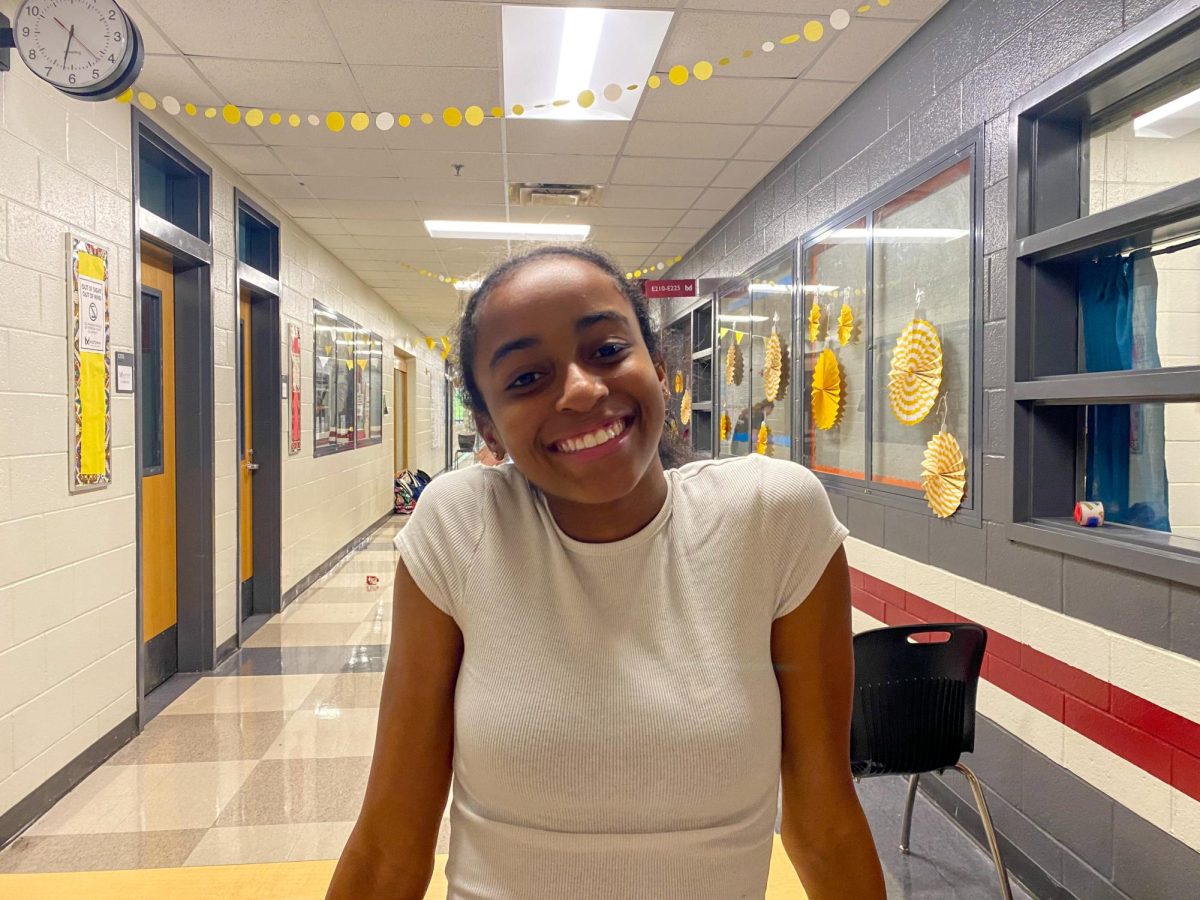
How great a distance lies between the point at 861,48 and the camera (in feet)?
10.2

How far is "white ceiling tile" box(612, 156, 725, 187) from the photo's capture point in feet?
14.8

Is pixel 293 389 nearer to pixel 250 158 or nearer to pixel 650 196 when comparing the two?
pixel 250 158

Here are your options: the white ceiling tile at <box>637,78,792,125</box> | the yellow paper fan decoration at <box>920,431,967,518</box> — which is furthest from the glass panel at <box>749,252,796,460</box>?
the yellow paper fan decoration at <box>920,431,967,518</box>

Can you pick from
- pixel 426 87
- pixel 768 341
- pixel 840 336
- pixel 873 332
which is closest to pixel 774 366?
pixel 768 341

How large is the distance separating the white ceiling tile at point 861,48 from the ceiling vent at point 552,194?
1.91 metres

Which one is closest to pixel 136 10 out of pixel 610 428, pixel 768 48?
pixel 768 48

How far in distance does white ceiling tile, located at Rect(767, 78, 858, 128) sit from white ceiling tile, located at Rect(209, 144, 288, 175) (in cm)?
256

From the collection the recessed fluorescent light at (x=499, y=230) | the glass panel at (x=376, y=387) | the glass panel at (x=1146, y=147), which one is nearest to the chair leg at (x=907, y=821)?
the glass panel at (x=1146, y=147)

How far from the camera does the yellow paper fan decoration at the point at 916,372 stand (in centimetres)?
289

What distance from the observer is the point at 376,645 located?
470cm

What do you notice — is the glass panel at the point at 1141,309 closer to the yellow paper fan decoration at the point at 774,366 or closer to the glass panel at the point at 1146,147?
the glass panel at the point at 1146,147

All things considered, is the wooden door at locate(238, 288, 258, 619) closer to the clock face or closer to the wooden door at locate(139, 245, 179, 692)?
the wooden door at locate(139, 245, 179, 692)

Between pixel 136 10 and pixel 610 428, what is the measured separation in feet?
9.54

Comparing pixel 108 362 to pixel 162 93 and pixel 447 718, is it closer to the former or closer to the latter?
pixel 162 93
